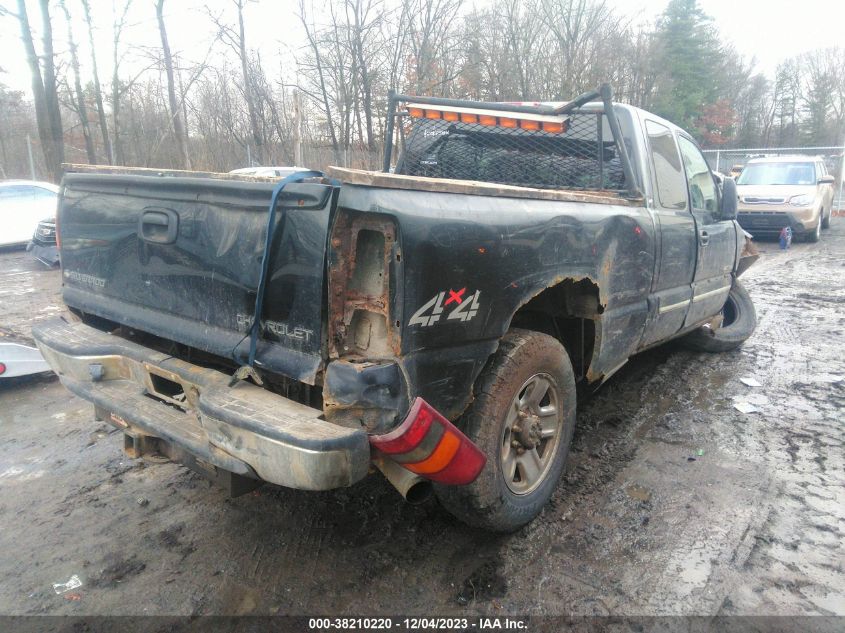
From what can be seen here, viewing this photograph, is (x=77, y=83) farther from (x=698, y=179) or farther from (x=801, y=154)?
(x=801, y=154)

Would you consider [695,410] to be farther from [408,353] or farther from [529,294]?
[408,353]

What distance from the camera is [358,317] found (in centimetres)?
212

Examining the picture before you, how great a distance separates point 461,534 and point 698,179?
3326 mm

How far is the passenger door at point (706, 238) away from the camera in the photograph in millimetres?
4371

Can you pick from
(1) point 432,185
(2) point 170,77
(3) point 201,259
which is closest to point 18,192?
(2) point 170,77

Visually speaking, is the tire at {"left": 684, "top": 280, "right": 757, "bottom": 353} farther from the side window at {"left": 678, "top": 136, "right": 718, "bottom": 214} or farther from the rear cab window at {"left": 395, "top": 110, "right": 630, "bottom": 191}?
the rear cab window at {"left": 395, "top": 110, "right": 630, "bottom": 191}

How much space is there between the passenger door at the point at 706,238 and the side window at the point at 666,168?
0.13m

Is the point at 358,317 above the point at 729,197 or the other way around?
the other way around

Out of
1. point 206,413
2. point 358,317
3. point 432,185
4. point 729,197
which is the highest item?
point 432,185

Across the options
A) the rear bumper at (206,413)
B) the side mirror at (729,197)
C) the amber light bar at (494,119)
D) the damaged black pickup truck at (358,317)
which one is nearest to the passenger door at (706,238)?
the side mirror at (729,197)

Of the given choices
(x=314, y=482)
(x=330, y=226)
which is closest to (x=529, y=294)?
(x=330, y=226)

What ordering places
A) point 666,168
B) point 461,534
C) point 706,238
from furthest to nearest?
1. point 706,238
2. point 666,168
3. point 461,534

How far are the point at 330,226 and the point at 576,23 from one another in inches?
710

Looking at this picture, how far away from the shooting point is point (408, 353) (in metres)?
2.08
